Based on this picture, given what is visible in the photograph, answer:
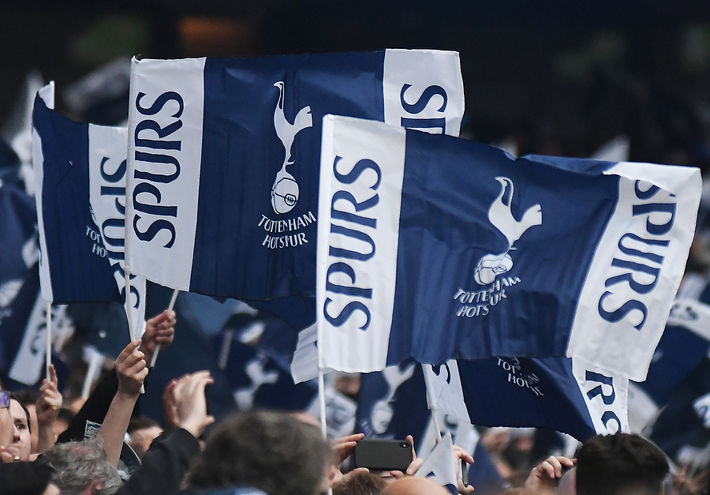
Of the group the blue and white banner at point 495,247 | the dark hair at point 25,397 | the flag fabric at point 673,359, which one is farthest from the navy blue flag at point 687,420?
the dark hair at point 25,397

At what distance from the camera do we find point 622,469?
12.5 feet

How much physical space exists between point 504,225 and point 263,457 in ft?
7.97

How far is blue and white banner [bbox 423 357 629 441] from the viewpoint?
5.43 meters

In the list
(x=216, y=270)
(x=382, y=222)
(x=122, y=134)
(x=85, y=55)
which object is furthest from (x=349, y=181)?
(x=85, y=55)

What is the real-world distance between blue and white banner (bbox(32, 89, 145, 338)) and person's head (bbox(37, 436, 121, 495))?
1.69m

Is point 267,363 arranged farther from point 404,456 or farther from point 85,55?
point 85,55

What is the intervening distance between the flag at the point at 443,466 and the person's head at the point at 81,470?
3.48ft

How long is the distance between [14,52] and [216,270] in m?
13.1

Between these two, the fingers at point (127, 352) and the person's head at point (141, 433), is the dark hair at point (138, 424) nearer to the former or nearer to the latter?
the person's head at point (141, 433)

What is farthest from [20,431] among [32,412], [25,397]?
[25,397]

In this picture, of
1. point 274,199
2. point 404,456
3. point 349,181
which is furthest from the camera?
point 274,199

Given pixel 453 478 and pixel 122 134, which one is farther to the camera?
pixel 122 134

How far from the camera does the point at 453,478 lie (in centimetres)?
462

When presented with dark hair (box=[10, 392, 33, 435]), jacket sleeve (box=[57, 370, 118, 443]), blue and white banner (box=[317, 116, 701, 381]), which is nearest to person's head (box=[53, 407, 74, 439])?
dark hair (box=[10, 392, 33, 435])
